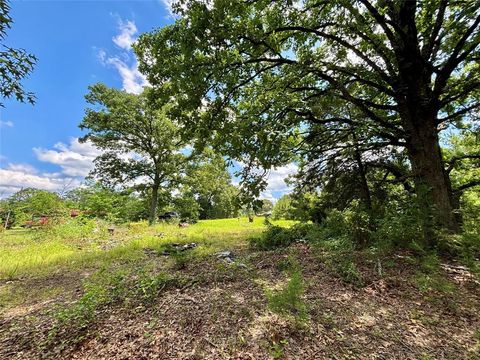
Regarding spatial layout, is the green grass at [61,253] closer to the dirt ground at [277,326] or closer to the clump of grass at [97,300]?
the clump of grass at [97,300]

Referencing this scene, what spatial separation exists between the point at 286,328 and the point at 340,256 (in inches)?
99.9

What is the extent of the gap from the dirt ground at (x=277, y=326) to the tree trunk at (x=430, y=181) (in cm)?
104

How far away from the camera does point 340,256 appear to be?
4.65 metres

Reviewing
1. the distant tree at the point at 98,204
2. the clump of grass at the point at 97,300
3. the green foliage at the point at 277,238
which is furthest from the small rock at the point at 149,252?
the distant tree at the point at 98,204

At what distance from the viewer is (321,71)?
538cm

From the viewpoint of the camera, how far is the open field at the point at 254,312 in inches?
91.7

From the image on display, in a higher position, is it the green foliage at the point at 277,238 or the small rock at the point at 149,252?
the green foliage at the point at 277,238

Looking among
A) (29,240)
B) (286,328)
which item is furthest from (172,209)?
(286,328)

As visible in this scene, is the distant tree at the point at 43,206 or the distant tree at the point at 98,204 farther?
the distant tree at the point at 98,204

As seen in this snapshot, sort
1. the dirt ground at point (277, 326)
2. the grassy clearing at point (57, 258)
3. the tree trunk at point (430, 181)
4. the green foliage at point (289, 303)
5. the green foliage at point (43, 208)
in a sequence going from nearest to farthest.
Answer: the dirt ground at point (277, 326) < the green foliage at point (289, 303) < the grassy clearing at point (57, 258) < the tree trunk at point (430, 181) < the green foliage at point (43, 208)

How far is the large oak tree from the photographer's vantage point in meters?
4.56

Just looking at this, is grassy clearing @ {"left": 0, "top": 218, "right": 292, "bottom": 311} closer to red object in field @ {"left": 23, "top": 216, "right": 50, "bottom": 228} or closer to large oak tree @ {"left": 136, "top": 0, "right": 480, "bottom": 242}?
red object in field @ {"left": 23, "top": 216, "right": 50, "bottom": 228}

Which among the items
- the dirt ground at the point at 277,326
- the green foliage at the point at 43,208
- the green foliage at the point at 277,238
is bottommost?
the dirt ground at the point at 277,326

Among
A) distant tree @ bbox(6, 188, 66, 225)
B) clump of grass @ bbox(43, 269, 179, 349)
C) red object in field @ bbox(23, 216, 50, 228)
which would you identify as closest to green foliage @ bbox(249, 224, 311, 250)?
clump of grass @ bbox(43, 269, 179, 349)
